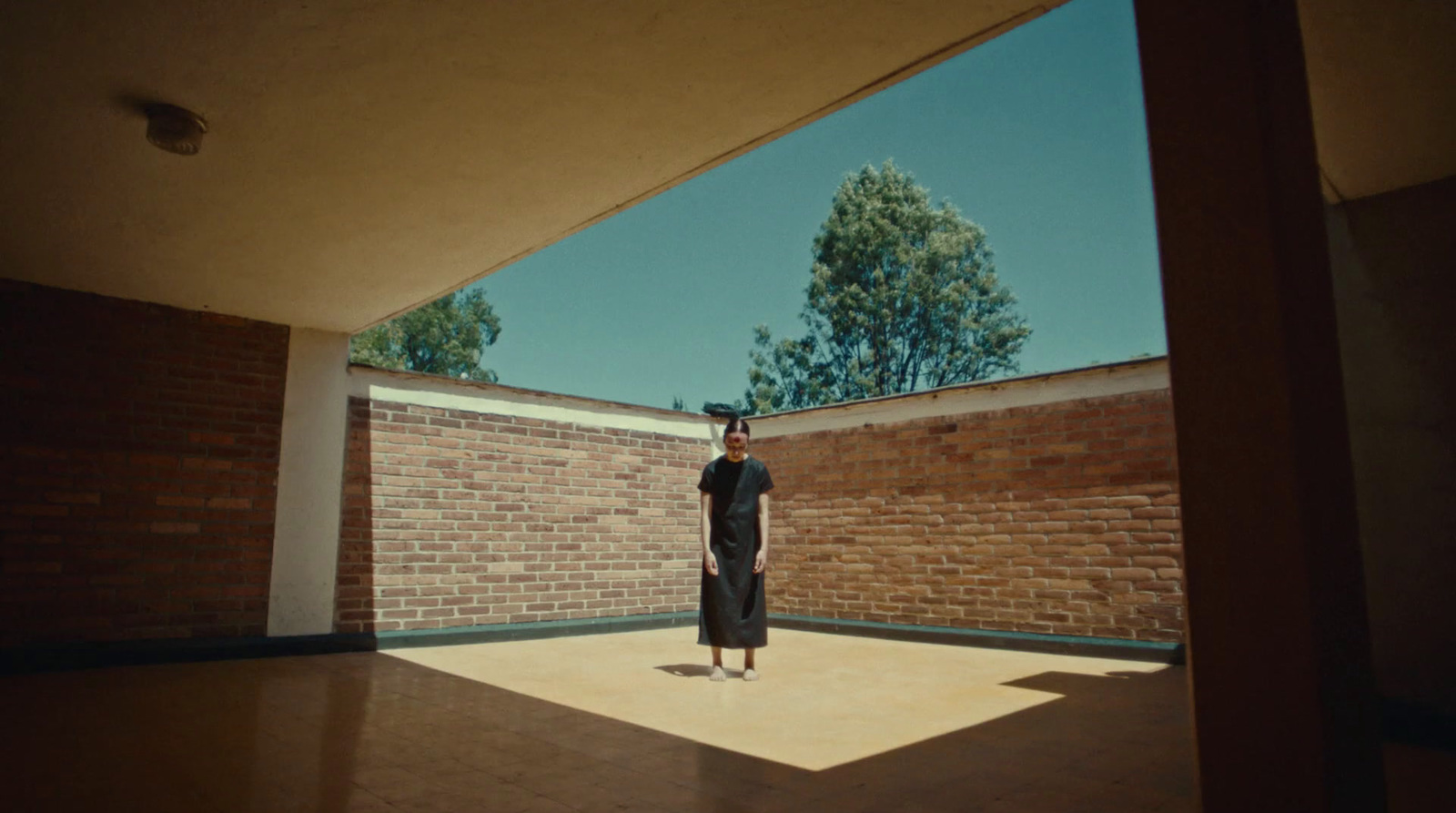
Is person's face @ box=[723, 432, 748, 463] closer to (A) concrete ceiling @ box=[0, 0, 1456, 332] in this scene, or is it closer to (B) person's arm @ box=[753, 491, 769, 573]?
(B) person's arm @ box=[753, 491, 769, 573]

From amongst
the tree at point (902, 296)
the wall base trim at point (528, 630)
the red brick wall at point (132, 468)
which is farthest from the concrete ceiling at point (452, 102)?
the tree at point (902, 296)

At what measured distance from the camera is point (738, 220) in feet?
89.6

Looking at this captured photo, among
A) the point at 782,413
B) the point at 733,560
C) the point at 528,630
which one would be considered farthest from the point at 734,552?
the point at 782,413

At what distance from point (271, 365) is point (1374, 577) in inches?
275

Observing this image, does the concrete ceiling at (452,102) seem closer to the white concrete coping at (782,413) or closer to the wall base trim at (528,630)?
the white concrete coping at (782,413)

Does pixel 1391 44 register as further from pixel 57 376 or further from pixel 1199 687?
pixel 57 376

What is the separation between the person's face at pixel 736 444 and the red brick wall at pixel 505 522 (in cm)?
278

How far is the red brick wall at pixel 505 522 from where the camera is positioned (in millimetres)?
6004

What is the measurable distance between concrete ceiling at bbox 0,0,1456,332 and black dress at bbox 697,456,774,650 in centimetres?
176

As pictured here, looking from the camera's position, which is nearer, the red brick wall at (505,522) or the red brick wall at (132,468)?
the red brick wall at (132,468)

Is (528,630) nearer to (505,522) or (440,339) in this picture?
(505,522)

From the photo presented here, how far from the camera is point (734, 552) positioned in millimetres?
4582

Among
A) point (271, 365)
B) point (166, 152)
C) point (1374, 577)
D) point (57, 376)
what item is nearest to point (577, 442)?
point (271, 365)

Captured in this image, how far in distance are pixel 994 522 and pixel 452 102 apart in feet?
15.7
